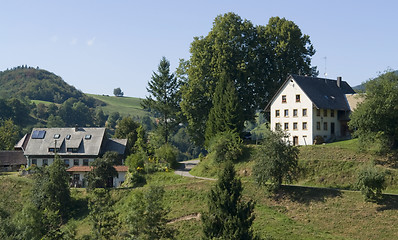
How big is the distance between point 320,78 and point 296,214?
98.4ft

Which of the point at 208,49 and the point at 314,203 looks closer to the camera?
the point at 314,203

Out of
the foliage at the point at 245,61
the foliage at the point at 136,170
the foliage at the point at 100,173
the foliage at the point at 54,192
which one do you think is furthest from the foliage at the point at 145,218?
the foliage at the point at 245,61

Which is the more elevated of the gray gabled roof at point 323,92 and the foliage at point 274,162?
the gray gabled roof at point 323,92

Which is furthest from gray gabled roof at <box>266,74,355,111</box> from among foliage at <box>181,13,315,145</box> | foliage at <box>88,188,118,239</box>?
foliage at <box>88,188,118,239</box>

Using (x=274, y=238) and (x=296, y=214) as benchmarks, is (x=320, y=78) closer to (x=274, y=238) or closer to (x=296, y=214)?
(x=296, y=214)

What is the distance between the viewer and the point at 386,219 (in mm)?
48500

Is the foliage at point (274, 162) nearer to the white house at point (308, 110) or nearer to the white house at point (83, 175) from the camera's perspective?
the white house at point (308, 110)

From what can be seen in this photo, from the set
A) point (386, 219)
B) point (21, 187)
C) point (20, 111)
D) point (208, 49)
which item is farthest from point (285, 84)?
point (20, 111)

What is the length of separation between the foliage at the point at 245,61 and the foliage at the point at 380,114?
64.4ft

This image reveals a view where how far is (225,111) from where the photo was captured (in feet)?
239

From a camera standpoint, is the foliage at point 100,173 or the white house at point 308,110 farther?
the white house at point 308,110

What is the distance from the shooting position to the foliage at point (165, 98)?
89.0 m

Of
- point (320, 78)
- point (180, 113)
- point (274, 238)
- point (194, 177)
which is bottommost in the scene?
point (274, 238)

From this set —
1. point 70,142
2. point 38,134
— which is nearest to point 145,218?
point 70,142
